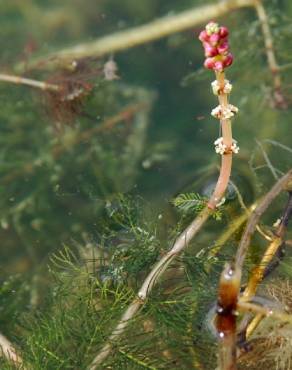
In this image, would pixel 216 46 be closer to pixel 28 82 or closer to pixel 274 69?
pixel 28 82

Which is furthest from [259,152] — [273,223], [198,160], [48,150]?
[48,150]

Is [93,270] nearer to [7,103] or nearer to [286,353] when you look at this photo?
[286,353]

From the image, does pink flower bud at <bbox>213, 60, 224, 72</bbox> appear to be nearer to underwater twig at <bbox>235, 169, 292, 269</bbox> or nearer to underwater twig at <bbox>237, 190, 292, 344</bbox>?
underwater twig at <bbox>235, 169, 292, 269</bbox>

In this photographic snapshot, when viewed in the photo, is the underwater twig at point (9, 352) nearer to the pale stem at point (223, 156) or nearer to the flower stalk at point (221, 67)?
the pale stem at point (223, 156)

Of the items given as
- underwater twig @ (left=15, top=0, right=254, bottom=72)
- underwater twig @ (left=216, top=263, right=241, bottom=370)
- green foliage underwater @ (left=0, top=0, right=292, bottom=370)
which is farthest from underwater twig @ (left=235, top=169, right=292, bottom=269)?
underwater twig @ (left=15, top=0, right=254, bottom=72)

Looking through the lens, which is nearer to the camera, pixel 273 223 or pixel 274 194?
pixel 274 194

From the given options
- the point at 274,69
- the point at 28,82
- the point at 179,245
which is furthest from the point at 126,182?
the point at 179,245
